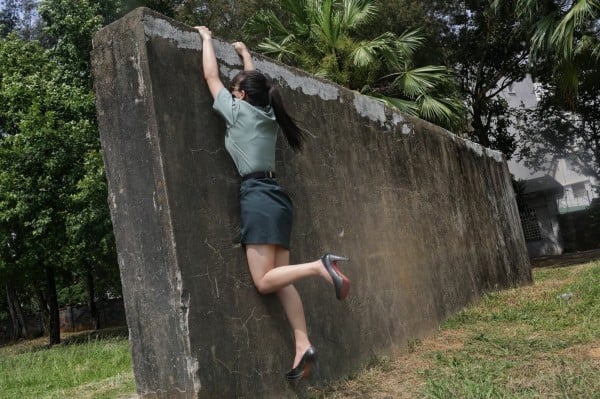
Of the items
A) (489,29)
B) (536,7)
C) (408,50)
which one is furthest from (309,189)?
(489,29)

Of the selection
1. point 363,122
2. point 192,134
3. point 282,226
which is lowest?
point 282,226

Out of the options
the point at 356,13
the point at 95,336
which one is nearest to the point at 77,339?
the point at 95,336

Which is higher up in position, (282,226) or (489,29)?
(489,29)

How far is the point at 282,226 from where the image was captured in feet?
10.6

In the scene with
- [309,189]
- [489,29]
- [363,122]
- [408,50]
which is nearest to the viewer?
[309,189]

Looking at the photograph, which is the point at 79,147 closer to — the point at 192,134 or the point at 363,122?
the point at 363,122

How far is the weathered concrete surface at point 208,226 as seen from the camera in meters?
2.96

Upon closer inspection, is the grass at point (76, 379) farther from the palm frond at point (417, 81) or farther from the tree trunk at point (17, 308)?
the tree trunk at point (17, 308)

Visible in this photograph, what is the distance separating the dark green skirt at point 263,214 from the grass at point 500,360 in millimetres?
975

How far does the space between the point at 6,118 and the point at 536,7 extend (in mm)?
12177

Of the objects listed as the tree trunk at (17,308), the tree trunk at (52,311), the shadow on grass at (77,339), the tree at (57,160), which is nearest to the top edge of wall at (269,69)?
the tree at (57,160)

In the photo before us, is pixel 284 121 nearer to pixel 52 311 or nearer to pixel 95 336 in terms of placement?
pixel 95 336

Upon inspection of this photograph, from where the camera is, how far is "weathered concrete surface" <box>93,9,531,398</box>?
9.70ft

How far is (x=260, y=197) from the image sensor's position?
3242mm
